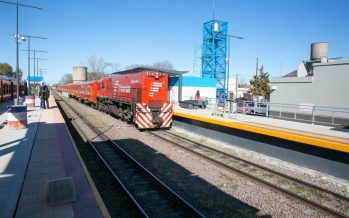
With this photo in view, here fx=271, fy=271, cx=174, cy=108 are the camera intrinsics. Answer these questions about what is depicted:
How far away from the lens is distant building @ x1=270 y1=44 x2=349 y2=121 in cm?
2323

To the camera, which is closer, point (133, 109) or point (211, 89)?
point (133, 109)

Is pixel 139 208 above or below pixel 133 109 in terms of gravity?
below

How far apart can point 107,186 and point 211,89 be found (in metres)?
37.8

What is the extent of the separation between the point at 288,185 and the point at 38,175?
6.73 meters

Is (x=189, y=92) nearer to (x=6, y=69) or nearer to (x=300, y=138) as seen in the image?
(x=300, y=138)

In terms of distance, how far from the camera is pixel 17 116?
13.3 meters

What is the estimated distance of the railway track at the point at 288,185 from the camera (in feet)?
21.1

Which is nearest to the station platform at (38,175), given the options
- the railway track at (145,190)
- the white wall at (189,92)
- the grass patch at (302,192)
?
the railway track at (145,190)

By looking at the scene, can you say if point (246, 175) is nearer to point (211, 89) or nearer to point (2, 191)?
point (2, 191)

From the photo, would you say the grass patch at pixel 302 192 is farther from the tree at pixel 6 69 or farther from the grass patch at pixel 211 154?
the tree at pixel 6 69

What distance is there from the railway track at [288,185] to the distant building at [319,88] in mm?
12206

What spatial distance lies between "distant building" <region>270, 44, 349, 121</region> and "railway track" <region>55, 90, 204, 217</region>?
14.8m

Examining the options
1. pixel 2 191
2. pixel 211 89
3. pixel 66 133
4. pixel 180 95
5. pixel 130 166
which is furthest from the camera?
pixel 211 89

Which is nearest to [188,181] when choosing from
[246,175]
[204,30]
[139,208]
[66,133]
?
[246,175]
